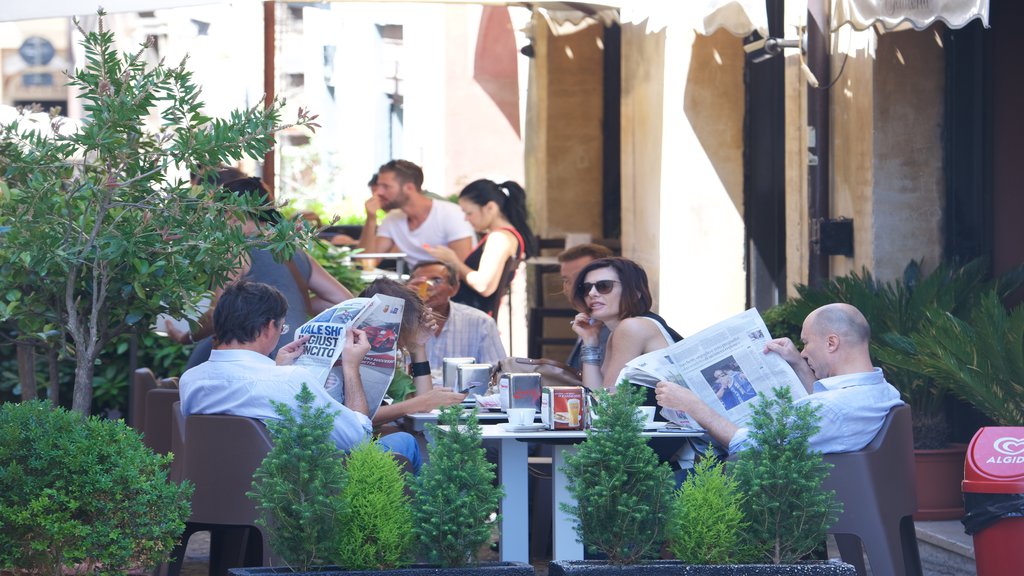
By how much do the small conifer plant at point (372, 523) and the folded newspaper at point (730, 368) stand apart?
147 centimetres

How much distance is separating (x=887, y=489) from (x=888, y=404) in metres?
0.27

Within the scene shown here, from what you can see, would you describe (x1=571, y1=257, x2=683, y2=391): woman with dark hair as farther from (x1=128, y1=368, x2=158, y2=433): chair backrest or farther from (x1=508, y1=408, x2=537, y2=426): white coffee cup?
(x1=128, y1=368, x2=158, y2=433): chair backrest

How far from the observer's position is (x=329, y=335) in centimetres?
527

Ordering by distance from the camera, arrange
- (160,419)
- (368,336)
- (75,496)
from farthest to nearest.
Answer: (160,419)
(368,336)
(75,496)

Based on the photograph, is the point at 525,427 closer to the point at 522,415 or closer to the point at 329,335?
the point at 522,415

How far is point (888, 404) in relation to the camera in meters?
4.79

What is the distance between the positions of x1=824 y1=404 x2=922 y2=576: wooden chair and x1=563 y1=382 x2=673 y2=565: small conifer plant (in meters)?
1.04

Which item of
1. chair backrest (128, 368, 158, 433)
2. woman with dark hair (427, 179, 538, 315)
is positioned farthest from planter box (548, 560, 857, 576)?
woman with dark hair (427, 179, 538, 315)

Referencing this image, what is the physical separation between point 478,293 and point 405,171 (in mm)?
1175

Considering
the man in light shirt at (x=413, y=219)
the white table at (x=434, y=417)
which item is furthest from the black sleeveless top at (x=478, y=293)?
the white table at (x=434, y=417)

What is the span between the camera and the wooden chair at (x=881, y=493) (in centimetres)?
463

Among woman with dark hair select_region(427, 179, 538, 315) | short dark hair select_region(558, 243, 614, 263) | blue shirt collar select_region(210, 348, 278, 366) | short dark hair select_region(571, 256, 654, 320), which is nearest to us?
blue shirt collar select_region(210, 348, 278, 366)

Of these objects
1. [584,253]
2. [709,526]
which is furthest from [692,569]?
[584,253]

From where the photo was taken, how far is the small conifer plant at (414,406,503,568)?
12.0 ft
